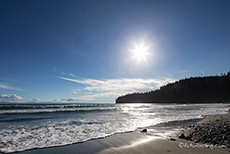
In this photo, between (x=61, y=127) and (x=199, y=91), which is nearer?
(x=61, y=127)

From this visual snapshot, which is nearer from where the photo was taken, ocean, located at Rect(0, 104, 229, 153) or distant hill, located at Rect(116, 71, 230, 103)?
ocean, located at Rect(0, 104, 229, 153)

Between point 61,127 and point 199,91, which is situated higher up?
point 199,91

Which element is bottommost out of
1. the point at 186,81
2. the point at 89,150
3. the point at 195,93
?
the point at 89,150

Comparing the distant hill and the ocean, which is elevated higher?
the distant hill

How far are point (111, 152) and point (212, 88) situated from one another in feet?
395

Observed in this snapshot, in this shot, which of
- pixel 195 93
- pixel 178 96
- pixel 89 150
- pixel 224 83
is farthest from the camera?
pixel 178 96

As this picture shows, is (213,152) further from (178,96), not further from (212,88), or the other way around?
(178,96)

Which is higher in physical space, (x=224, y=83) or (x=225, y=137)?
(x=224, y=83)

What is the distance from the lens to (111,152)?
14.3 ft

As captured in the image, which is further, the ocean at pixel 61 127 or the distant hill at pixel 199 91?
the distant hill at pixel 199 91

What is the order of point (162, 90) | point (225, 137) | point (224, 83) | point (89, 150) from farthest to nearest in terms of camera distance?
point (162, 90) < point (224, 83) < point (225, 137) < point (89, 150)

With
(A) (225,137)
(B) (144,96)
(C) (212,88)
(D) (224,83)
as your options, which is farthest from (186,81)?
(A) (225,137)

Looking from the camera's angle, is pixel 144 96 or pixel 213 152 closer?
pixel 213 152

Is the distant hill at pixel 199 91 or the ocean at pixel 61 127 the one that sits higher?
the distant hill at pixel 199 91
